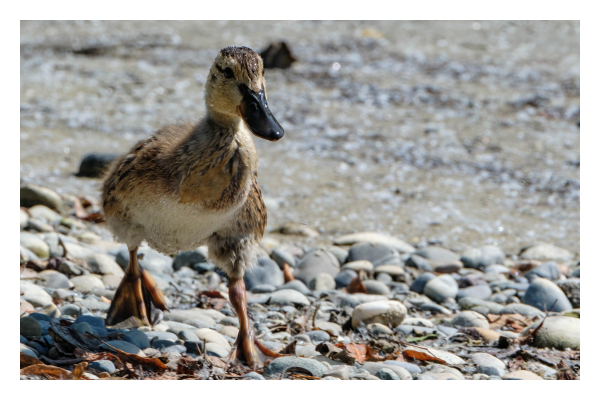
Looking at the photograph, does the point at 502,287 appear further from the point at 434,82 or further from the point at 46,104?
the point at 46,104

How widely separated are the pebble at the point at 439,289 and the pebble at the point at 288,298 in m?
1.13

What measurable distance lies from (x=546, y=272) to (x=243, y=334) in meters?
3.22

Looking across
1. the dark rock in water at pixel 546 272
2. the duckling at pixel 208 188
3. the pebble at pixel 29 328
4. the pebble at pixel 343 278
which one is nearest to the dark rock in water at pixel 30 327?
the pebble at pixel 29 328

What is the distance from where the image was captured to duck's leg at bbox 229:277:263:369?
14.1ft

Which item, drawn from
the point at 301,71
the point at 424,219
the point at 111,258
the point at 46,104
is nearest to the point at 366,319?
the point at 111,258

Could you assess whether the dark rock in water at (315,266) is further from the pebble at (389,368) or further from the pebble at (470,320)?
the pebble at (389,368)

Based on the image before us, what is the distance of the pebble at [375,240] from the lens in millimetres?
6875

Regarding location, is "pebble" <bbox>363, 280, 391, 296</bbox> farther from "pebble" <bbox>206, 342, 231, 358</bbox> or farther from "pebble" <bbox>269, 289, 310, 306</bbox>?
"pebble" <bbox>206, 342, 231, 358</bbox>

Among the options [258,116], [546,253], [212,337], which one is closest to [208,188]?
[258,116]

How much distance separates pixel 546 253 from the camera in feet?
22.5

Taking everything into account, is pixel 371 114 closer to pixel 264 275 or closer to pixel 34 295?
pixel 264 275

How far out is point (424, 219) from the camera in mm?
7680

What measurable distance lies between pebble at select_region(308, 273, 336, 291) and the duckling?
137cm

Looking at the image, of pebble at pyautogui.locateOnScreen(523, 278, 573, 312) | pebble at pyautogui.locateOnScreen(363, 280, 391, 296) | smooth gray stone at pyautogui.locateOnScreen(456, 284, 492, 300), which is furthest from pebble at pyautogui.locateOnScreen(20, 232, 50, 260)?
pebble at pyautogui.locateOnScreen(523, 278, 573, 312)
